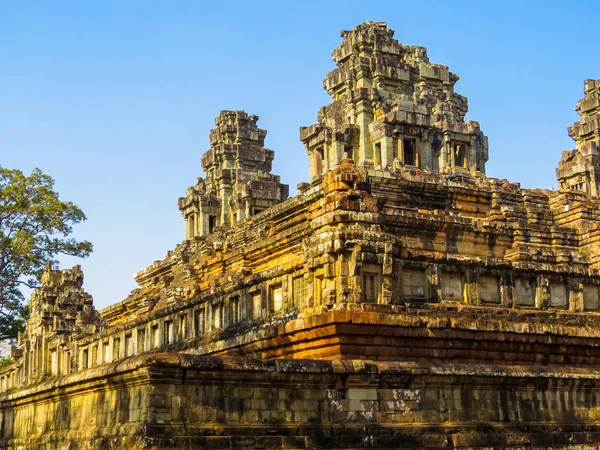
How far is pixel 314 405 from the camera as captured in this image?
16.4m

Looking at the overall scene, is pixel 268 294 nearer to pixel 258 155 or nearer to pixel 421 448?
pixel 421 448

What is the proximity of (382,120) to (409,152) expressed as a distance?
6.14 ft

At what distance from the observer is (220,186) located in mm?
58719

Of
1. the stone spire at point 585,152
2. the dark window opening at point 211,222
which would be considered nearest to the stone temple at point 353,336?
the dark window opening at point 211,222

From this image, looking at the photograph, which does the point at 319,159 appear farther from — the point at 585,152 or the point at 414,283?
the point at 414,283

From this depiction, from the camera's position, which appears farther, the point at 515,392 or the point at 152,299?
the point at 152,299

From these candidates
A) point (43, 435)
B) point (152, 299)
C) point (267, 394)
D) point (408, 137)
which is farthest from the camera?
point (408, 137)

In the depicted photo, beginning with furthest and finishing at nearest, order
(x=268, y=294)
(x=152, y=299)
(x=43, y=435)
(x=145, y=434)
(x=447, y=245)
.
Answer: (x=152, y=299) → (x=447, y=245) → (x=268, y=294) → (x=43, y=435) → (x=145, y=434)

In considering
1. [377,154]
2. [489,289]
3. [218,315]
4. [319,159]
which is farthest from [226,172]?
[489,289]

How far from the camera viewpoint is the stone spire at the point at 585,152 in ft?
189

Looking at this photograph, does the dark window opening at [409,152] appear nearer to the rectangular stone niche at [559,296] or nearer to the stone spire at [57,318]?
the stone spire at [57,318]

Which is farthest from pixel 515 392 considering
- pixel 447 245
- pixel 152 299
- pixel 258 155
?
pixel 258 155

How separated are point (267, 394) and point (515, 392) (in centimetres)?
544

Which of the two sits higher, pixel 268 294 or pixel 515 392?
Answer: pixel 268 294
